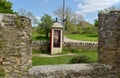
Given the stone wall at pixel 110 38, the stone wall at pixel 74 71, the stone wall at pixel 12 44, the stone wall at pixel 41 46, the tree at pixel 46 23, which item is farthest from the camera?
the tree at pixel 46 23

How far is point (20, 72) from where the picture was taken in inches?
200

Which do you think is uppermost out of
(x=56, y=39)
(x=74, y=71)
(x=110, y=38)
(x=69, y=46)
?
(x=110, y=38)

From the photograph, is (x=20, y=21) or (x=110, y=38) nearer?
(x=20, y=21)

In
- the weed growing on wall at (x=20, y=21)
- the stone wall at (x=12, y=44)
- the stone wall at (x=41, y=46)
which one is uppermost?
the weed growing on wall at (x=20, y=21)

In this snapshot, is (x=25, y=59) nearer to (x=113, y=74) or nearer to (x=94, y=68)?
(x=94, y=68)

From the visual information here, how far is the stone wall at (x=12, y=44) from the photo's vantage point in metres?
4.97

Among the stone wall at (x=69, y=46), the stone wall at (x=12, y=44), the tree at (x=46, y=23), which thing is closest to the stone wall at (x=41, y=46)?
the stone wall at (x=69, y=46)

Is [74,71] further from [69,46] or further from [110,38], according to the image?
[69,46]

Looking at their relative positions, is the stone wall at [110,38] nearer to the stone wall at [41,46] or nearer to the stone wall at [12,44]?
the stone wall at [12,44]

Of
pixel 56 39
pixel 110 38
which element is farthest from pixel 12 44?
pixel 56 39

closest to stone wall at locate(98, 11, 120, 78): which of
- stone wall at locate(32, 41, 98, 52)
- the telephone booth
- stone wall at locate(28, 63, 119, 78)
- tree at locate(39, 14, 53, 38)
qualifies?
stone wall at locate(28, 63, 119, 78)

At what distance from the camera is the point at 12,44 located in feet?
16.5

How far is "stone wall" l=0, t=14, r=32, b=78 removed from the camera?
16.3 feet

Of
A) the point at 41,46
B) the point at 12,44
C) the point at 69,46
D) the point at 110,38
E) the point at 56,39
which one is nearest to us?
the point at 12,44
